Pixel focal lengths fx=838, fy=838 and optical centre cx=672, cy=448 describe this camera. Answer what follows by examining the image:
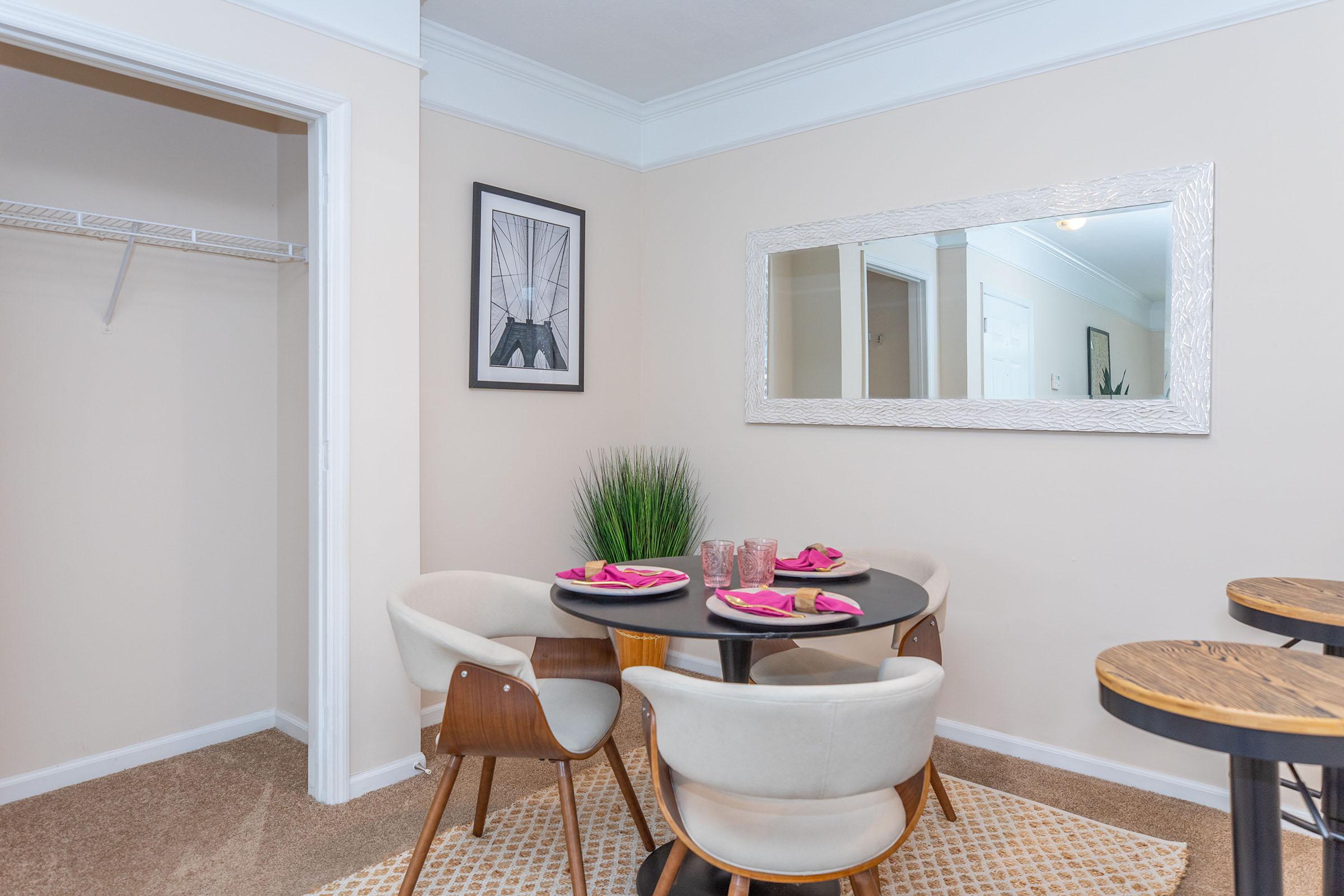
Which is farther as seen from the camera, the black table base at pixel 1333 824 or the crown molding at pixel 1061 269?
the crown molding at pixel 1061 269

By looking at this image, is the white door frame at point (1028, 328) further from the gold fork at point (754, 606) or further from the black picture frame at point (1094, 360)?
the gold fork at point (754, 606)

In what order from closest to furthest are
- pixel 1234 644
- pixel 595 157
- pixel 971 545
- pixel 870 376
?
pixel 1234 644, pixel 971 545, pixel 870 376, pixel 595 157

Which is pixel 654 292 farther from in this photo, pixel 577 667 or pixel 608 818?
pixel 608 818

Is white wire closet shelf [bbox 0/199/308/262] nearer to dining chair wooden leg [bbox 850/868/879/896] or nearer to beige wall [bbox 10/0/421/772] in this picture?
beige wall [bbox 10/0/421/772]

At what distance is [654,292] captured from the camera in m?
4.09

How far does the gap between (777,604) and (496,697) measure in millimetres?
663

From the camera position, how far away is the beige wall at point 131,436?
2.64 meters

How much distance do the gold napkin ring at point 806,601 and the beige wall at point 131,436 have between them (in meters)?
2.20

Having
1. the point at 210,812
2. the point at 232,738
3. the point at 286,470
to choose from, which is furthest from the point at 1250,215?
the point at 232,738

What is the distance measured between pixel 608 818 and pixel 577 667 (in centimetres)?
48

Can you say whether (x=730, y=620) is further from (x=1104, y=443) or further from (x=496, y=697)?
(x=1104, y=443)

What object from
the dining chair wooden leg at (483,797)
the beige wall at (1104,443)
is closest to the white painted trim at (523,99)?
the beige wall at (1104,443)

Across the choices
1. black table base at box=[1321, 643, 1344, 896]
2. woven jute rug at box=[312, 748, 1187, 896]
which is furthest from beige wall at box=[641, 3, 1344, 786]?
black table base at box=[1321, 643, 1344, 896]

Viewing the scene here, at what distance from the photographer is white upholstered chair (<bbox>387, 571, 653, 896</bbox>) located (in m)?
1.87
